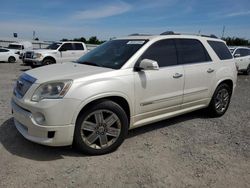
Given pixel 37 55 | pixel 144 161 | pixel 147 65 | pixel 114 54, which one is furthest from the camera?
pixel 37 55

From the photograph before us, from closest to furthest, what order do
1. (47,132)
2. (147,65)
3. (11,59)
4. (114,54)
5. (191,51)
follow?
(47,132) < (147,65) < (114,54) < (191,51) < (11,59)

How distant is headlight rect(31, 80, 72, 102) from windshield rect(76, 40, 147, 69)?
0.90 meters

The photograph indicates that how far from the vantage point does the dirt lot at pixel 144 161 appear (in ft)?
10.4

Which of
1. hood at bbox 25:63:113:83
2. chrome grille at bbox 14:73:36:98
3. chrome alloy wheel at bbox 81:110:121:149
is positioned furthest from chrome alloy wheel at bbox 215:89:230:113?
chrome grille at bbox 14:73:36:98

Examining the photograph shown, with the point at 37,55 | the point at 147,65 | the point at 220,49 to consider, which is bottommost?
the point at 37,55

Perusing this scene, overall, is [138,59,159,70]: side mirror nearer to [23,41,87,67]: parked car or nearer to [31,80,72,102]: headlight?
[31,80,72,102]: headlight

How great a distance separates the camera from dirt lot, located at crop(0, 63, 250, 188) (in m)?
3.16

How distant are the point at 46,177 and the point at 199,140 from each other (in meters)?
2.57

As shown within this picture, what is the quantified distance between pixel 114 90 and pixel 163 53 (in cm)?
134

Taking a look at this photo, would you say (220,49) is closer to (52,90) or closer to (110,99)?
(110,99)

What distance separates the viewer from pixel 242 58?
14719 mm

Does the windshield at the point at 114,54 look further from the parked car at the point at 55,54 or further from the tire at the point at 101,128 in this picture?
the parked car at the point at 55,54

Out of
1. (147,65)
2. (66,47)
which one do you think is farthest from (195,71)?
(66,47)

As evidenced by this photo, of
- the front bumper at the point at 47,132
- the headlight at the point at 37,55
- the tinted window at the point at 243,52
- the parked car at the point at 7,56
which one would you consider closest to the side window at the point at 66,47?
the headlight at the point at 37,55
